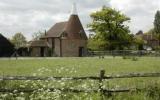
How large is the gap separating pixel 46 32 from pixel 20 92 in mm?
94380

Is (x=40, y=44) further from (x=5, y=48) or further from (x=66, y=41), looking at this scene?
(x=5, y=48)

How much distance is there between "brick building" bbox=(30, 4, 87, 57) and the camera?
9481 cm

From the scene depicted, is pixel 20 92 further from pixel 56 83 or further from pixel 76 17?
pixel 76 17

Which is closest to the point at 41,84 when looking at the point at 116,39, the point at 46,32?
the point at 116,39

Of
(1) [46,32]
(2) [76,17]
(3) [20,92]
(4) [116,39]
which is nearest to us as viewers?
(3) [20,92]

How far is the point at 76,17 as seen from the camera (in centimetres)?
10031

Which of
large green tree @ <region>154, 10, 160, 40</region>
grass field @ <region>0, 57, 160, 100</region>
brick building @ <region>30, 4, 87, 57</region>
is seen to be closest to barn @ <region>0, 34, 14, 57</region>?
brick building @ <region>30, 4, 87, 57</region>

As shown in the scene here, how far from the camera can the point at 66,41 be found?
96.3 meters

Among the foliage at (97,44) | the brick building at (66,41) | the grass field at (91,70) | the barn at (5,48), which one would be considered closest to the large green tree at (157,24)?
the brick building at (66,41)

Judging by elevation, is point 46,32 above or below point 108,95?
above

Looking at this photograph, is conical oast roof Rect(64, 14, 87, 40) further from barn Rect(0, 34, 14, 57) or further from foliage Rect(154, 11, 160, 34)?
foliage Rect(154, 11, 160, 34)

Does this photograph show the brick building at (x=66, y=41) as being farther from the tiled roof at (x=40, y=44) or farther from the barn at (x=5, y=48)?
the barn at (x=5, y=48)

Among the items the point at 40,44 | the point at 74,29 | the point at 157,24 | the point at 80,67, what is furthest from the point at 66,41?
the point at 80,67

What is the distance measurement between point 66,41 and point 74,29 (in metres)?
3.31
